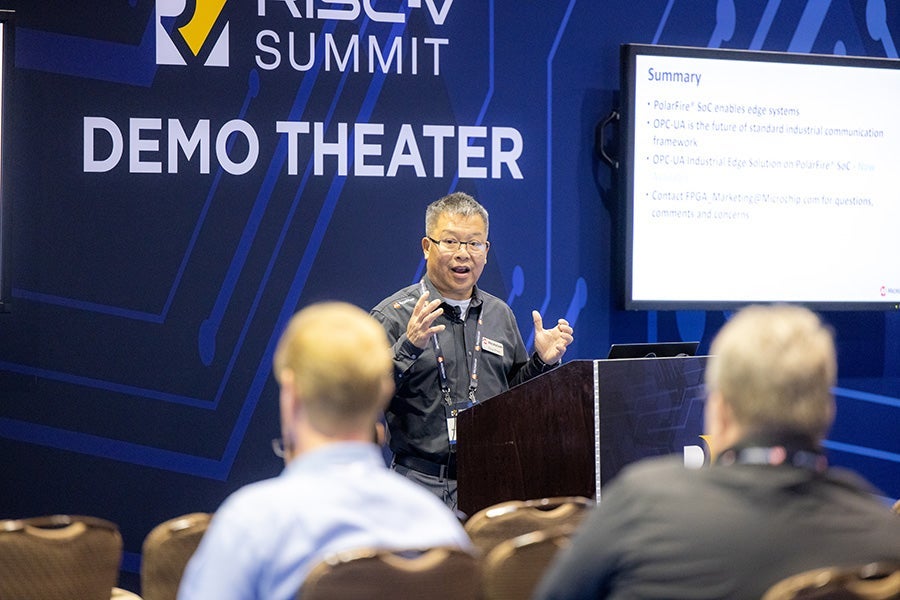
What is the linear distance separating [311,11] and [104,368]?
2.01 metres

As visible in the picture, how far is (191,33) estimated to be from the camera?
5.21m

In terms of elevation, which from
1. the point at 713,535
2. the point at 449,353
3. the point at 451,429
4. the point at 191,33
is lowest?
the point at 451,429

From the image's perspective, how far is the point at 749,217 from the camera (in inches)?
223

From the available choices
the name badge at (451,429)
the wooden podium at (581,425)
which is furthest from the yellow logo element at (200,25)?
the wooden podium at (581,425)

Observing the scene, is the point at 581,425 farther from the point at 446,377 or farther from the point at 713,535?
the point at 713,535

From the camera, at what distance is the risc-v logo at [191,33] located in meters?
5.17

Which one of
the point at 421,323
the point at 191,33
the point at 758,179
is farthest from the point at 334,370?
the point at 758,179

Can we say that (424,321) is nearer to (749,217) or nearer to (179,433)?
(179,433)

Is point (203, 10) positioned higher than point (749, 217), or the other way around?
point (203, 10)

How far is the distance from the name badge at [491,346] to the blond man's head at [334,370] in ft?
8.56

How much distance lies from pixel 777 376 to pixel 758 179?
4166mm

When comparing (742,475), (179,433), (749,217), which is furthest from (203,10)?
(742,475)

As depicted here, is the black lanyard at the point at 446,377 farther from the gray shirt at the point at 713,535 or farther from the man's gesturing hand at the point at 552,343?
the gray shirt at the point at 713,535

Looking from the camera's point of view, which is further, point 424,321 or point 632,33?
point 632,33
